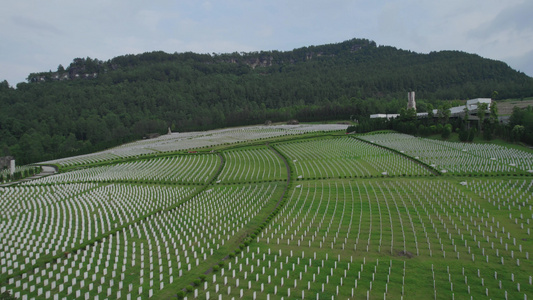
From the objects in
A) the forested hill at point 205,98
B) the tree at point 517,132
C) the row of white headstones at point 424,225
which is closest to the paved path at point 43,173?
the forested hill at point 205,98

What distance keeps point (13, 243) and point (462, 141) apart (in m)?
68.6

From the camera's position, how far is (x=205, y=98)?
16050 cm

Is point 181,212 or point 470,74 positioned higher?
point 470,74

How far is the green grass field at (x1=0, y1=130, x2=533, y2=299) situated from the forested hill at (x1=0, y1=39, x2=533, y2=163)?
5427cm

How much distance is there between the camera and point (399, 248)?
78.2 feet

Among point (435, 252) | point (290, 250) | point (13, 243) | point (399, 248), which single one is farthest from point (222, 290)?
point (13, 243)

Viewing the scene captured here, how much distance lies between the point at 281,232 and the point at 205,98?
139 m

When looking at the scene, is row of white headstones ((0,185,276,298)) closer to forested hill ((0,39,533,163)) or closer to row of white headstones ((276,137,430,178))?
row of white headstones ((276,137,430,178))

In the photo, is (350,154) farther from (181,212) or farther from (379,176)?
(181,212)

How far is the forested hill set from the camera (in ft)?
370

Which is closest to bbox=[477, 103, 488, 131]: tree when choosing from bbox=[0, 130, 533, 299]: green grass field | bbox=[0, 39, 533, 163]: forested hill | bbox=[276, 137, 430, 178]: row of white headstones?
bbox=[0, 130, 533, 299]: green grass field

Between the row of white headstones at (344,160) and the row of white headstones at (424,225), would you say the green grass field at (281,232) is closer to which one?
the row of white headstones at (424,225)

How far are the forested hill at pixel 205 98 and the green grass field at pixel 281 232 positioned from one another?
5427cm

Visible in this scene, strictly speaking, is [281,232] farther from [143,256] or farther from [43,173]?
[43,173]
